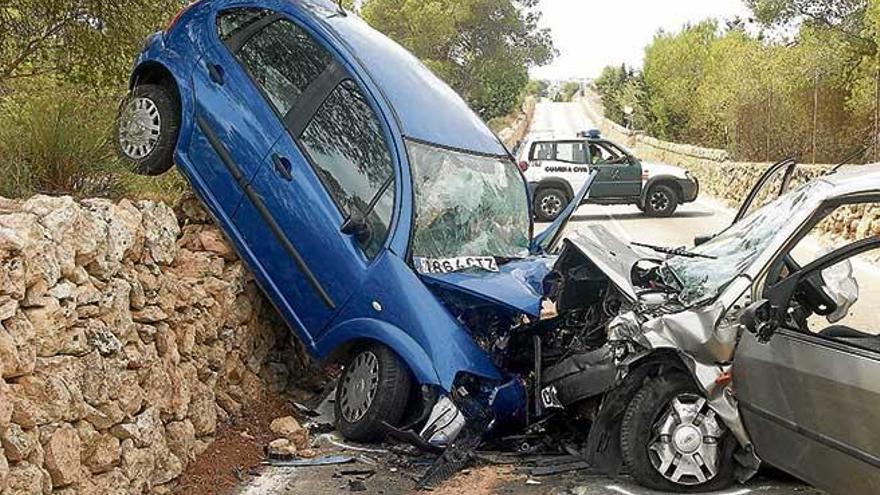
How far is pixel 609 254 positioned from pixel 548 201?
13.5 meters

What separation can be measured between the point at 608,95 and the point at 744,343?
228 ft

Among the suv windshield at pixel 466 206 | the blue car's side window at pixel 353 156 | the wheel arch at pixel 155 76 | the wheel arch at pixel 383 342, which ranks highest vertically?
the wheel arch at pixel 155 76

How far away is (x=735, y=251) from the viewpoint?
5.32m

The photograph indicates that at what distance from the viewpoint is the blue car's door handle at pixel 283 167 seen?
6.50 m

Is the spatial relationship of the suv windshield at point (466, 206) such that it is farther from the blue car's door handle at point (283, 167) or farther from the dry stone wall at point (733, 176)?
the dry stone wall at point (733, 176)

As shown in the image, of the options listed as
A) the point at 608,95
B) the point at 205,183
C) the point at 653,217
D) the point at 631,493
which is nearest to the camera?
the point at 631,493

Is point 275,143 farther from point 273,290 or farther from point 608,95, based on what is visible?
point 608,95

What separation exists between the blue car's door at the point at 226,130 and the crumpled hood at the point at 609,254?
2189mm

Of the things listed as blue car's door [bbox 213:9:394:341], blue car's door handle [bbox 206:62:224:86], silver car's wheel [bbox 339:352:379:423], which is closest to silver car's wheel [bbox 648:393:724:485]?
silver car's wheel [bbox 339:352:379:423]

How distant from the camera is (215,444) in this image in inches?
235

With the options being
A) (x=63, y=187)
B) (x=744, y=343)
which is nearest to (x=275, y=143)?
(x=63, y=187)

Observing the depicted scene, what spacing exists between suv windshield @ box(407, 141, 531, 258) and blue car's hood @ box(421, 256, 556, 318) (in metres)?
0.22

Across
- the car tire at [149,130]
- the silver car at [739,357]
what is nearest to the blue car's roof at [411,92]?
the car tire at [149,130]

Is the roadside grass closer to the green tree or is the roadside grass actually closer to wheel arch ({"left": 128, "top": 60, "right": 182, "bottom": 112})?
wheel arch ({"left": 128, "top": 60, "right": 182, "bottom": 112})
